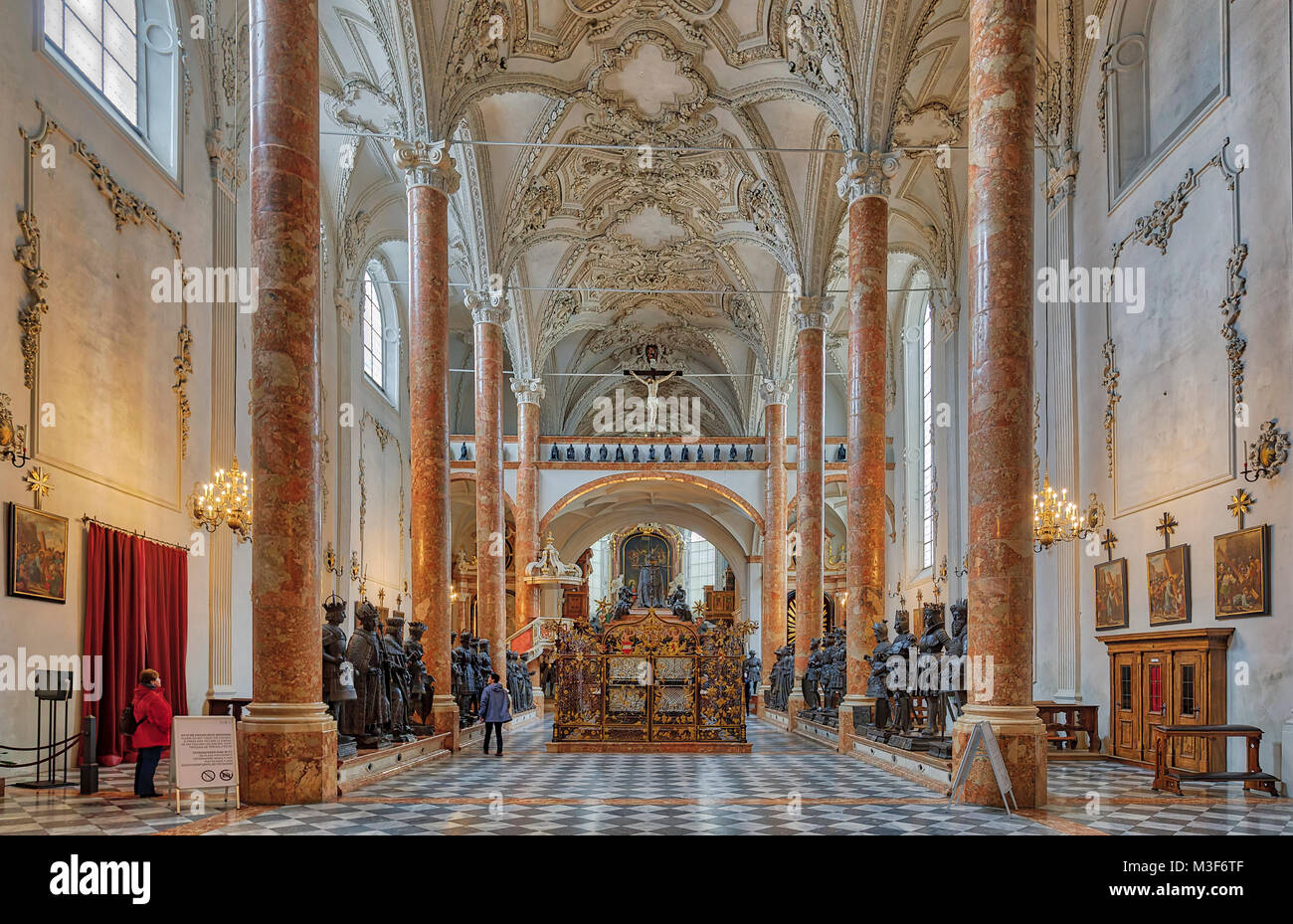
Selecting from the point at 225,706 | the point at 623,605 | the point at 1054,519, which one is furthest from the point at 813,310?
the point at 225,706

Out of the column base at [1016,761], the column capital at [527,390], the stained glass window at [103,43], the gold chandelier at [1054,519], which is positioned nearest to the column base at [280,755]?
the column base at [1016,761]

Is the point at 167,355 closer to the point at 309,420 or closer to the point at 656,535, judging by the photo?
the point at 309,420

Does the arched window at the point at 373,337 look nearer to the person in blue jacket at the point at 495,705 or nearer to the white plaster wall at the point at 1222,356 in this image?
the person in blue jacket at the point at 495,705

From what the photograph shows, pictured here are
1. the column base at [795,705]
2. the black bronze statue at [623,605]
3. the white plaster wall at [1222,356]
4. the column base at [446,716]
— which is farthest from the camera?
the column base at [795,705]

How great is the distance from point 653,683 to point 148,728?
879cm

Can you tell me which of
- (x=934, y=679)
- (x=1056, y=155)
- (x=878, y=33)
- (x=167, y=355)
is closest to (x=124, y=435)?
(x=167, y=355)

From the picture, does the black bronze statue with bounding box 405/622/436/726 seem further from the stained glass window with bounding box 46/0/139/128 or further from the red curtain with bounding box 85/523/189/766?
the stained glass window with bounding box 46/0/139/128

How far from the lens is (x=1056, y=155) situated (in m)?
17.9

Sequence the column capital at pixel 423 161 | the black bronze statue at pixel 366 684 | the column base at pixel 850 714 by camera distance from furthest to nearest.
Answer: the column capital at pixel 423 161 < the column base at pixel 850 714 < the black bronze statue at pixel 366 684

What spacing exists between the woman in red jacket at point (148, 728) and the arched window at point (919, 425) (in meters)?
19.6

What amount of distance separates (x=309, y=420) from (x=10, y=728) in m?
4.75

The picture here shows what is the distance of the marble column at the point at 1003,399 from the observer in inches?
383

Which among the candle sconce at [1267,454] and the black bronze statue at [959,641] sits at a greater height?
the candle sconce at [1267,454]

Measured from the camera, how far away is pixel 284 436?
980cm
